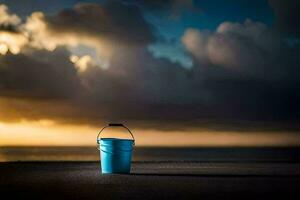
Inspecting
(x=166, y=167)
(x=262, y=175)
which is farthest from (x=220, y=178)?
(x=166, y=167)

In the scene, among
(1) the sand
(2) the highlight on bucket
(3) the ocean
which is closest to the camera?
(1) the sand

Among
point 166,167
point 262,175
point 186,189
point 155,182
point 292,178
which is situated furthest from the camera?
point 166,167

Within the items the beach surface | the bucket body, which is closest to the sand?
the beach surface

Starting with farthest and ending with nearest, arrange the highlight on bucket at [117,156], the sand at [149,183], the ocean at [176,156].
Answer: the ocean at [176,156]
the highlight on bucket at [117,156]
the sand at [149,183]

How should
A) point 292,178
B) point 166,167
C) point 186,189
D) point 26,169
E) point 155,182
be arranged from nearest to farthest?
1. point 186,189
2. point 155,182
3. point 292,178
4. point 26,169
5. point 166,167

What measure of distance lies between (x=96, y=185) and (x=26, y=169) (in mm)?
4494

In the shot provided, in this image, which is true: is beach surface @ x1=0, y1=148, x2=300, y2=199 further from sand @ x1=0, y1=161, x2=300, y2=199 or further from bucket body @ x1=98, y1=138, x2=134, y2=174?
bucket body @ x1=98, y1=138, x2=134, y2=174

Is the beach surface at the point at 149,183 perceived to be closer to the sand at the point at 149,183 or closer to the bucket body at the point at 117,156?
the sand at the point at 149,183

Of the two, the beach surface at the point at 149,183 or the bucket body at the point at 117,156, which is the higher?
the bucket body at the point at 117,156

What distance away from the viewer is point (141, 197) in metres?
9.48

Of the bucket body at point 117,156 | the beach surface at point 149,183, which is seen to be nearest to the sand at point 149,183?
the beach surface at point 149,183

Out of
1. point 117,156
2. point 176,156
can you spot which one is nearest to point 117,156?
point 117,156

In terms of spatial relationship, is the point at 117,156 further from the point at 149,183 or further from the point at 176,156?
the point at 176,156

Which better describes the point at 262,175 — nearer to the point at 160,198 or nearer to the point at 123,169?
the point at 123,169
